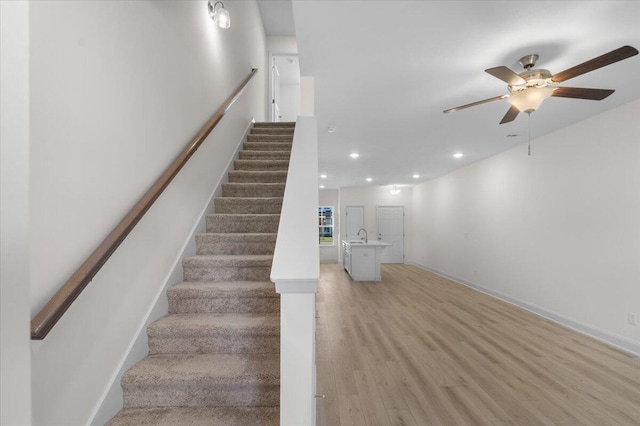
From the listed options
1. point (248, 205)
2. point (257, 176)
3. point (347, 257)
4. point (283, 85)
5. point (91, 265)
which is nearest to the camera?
point (91, 265)

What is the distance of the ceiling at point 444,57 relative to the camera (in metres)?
1.88

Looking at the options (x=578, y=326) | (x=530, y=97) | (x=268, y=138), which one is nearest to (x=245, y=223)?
(x=268, y=138)

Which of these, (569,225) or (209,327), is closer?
(209,327)

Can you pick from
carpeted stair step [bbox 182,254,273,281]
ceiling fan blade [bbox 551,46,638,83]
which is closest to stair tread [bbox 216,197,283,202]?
carpeted stair step [bbox 182,254,273,281]

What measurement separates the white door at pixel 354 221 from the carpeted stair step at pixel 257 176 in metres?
6.96

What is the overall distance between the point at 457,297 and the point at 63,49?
6.08 metres

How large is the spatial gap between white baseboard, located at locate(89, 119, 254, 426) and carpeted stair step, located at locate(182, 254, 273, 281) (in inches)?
3.4

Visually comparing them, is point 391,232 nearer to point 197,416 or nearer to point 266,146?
point 266,146

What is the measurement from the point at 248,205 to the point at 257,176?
1.94 feet

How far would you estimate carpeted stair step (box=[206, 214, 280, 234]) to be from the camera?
278 centimetres

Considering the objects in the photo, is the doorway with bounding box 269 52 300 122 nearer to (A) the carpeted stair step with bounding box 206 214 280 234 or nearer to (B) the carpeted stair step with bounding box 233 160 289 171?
(B) the carpeted stair step with bounding box 233 160 289 171

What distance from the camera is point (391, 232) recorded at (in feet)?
33.3

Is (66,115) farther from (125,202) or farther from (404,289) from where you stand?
(404,289)

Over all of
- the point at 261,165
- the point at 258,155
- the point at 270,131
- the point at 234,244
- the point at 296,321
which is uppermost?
the point at 270,131
